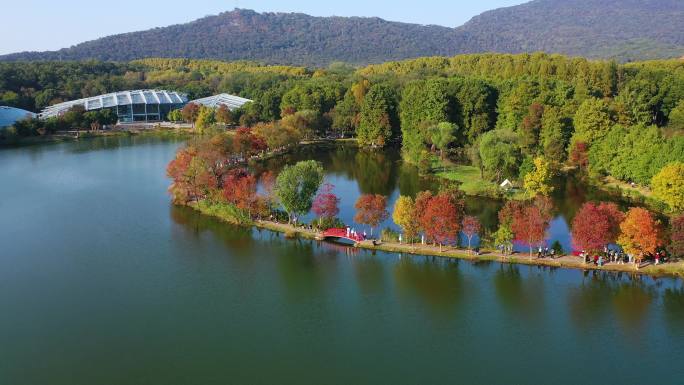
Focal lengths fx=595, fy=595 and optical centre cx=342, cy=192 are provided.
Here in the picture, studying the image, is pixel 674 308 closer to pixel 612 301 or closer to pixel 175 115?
pixel 612 301

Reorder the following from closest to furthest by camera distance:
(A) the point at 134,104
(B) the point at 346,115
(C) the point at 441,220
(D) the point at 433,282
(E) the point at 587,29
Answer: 1. (D) the point at 433,282
2. (C) the point at 441,220
3. (B) the point at 346,115
4. (A) the point at 134,104
5. (E) the point at 587,29

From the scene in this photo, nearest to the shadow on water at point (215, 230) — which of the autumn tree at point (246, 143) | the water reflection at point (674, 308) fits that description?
the autumn tree at point (246, 143)

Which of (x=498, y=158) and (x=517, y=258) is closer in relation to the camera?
(x=517, y=258)

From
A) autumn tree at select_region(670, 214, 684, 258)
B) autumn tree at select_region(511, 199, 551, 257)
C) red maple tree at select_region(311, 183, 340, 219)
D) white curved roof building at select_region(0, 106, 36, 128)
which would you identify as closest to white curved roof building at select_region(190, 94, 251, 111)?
white curved roof building at select_region(0, 106, 36, 128)

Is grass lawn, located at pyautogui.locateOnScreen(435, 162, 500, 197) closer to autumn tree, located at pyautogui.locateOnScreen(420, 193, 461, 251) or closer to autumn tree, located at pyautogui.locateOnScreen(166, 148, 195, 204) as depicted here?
autumn tree, located at pyautogui.locateOnScreen(420, 193, 461, 251)

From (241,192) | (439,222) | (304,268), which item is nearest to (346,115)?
(241,192)

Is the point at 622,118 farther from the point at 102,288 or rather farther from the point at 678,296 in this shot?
the point at 102,288
